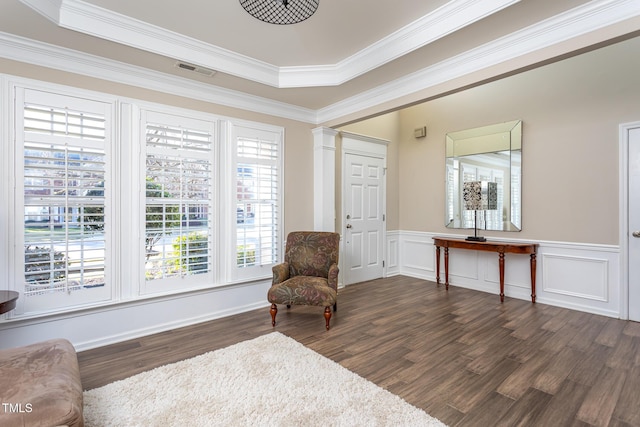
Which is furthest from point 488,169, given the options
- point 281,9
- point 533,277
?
point 281,9

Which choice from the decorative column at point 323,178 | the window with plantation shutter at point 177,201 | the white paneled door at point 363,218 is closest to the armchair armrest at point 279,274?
the window with plantation shutter at point 177,201

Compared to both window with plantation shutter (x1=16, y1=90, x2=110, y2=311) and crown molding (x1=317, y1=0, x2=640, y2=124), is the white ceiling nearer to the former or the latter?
crown molding (x1=317, y1=0, x2=640, y2=124)

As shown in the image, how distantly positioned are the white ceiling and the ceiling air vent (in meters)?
0.06

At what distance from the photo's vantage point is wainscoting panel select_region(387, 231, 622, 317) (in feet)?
11.8

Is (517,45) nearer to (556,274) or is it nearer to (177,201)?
(556,274)

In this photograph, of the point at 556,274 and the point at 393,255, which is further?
the point at 393,255

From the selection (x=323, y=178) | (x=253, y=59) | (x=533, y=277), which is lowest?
(x=533, y=277)

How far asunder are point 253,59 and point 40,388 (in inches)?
122

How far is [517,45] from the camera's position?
2465mm

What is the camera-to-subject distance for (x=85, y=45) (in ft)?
8.54

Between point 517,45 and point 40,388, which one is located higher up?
point 517,45

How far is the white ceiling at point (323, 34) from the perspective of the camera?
7.22ft

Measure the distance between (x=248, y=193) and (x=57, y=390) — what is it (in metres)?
2.62

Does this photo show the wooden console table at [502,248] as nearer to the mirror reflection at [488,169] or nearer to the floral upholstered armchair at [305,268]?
the mirror reflection at [488,169]
